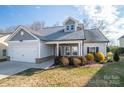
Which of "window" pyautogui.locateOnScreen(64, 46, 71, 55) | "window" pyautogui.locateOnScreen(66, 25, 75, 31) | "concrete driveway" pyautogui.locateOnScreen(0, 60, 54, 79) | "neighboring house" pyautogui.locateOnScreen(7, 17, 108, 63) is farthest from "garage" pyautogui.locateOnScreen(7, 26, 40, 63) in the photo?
"window" pyautogui.locateOnScreen(66, 25, 75, 31)

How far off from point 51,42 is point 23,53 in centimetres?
376

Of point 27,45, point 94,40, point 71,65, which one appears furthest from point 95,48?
point 27,45

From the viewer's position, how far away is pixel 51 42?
67.3ft

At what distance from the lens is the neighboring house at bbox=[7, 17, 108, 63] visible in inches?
781

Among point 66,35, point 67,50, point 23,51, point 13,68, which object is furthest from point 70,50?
point 13,68

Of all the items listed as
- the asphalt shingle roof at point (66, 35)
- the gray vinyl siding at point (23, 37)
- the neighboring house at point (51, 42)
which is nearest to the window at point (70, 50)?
the neighboring house at point (51, 42)

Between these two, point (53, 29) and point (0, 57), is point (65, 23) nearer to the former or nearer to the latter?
point (53, 29)

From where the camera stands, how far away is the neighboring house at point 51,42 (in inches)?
781

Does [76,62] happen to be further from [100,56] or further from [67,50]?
[67,50]

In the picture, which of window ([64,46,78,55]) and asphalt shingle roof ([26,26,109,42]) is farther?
window ([64,46,78,55])

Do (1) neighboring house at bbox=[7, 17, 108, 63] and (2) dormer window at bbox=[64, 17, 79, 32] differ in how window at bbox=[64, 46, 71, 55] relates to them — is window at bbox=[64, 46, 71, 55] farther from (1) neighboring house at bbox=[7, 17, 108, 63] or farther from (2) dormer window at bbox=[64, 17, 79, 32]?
(2) dormer window at bbox=[64, 17, 79, 32]

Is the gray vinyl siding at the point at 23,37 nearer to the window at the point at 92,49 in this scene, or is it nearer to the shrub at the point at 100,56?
the window at the point at 92,49

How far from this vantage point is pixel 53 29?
24.5 meters
